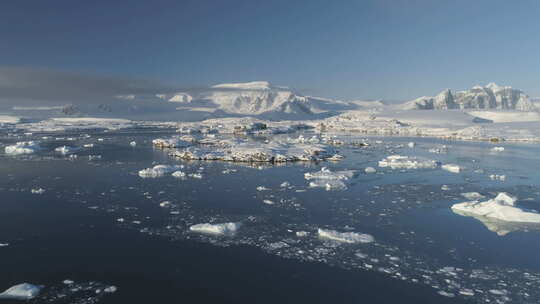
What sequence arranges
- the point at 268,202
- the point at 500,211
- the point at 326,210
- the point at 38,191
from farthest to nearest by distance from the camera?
the point at 38,191, the point at 268,202, the point at 326,210, the point at 500,211

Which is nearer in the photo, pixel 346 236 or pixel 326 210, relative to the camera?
pixel 346 236

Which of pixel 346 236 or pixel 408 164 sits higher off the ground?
pixel 408 164

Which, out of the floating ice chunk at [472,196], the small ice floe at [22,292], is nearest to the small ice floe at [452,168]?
the floating ice chunk at [472,196]

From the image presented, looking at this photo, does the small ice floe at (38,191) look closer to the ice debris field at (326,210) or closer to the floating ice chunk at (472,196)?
the ice debris field at (326,210)

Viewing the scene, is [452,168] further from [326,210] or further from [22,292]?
[22,292]

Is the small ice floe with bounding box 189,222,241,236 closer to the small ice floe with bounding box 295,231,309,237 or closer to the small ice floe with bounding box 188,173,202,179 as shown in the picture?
the small ice floe with bounding box 295,231,309,237

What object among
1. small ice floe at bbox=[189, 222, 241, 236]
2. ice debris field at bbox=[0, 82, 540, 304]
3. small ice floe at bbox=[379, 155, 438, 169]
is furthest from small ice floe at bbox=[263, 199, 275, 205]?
small ice floe at bbox=[379, 155, 438, 169]

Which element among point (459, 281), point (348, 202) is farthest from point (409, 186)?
point (459, 281)

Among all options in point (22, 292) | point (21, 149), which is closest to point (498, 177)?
point (22, 292)
